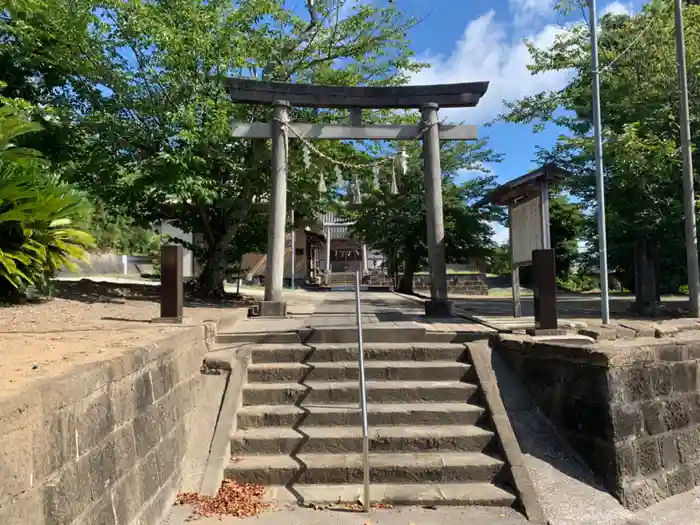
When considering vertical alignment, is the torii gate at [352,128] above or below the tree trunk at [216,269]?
above

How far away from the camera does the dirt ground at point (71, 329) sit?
10.4 feet

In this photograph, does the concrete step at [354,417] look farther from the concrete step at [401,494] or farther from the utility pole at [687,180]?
the utility pole at [687,180]

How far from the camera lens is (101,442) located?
2.99 metres

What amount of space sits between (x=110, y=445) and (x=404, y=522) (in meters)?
2.04

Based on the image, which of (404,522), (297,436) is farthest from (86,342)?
(404,522)

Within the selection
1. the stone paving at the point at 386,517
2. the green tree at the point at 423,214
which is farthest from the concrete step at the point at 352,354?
the green tree at the point at 423,214

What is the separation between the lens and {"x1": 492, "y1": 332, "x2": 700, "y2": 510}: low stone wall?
430cm

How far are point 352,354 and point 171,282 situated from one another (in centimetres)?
231

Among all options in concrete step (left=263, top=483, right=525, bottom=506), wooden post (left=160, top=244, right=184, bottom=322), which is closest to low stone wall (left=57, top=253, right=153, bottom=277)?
wooden post (left=160, top=244, right=184, bottom=322)

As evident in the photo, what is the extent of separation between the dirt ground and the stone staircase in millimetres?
1183

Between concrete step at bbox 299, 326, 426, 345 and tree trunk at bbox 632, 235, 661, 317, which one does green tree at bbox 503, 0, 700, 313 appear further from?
concrete step at bbox 299, 326, 426, 345

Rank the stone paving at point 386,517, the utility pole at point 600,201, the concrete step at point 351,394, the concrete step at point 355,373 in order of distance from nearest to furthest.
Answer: the stone paving at point 386,517 → the concrete step at point 351,394 → the concrete step at point 355,373 → the utility pole at point 600,201

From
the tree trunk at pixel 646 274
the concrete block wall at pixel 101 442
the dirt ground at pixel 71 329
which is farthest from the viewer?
the tree trunk at pixel 646 274

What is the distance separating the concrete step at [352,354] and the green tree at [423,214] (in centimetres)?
1244
